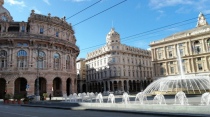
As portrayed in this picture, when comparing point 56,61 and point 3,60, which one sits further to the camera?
point 56,61

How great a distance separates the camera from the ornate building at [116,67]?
2795 inches

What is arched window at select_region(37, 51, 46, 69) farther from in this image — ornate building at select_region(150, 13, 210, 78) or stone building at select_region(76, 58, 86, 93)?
stone building at select_region(76, 58, 86, 93)

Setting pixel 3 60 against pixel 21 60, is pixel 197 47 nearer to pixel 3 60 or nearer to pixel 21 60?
pixel 21 60

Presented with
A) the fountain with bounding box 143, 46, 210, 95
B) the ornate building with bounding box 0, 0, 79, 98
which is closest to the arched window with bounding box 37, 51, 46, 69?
the ornate building with bounding box 0, 0, 79, 98

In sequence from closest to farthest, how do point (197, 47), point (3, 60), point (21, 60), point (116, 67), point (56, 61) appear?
1. point (3, 60)
2. point (21, 60)
3. point (56, 61)
4. point (197, 47)
5. point (116, 67)

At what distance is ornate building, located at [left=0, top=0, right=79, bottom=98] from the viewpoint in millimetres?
40875

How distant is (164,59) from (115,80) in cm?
2018

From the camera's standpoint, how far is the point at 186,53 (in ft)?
182

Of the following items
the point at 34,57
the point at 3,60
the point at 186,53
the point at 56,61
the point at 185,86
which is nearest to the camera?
the point at 185,86

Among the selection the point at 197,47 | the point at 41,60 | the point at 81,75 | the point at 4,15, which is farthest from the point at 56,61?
the point at 81,75

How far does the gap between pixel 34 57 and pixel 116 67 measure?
3521cm

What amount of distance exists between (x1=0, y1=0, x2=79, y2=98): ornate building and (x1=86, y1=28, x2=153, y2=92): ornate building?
24.6 metres

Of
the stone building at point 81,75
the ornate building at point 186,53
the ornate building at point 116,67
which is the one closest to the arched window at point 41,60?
the ornate building at point 116,67

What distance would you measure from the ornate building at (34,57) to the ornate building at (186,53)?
29.5 metres
